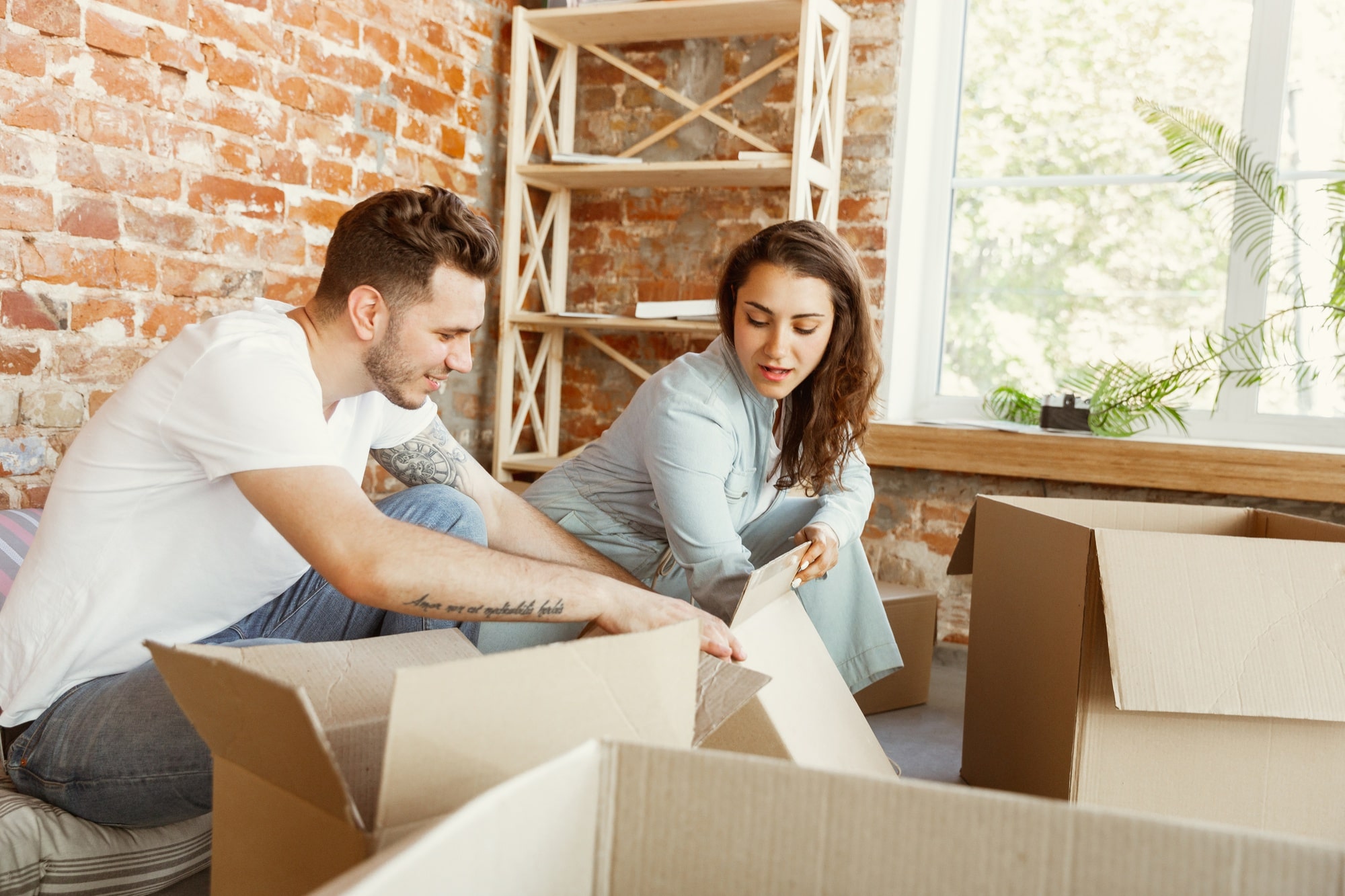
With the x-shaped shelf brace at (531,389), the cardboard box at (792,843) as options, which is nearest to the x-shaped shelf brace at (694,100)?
the x-shaped shelf brace at (531,389)

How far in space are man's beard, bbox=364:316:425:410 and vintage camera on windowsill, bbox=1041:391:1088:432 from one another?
192 centimetres

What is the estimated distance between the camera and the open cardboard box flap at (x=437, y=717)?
633 millimetres

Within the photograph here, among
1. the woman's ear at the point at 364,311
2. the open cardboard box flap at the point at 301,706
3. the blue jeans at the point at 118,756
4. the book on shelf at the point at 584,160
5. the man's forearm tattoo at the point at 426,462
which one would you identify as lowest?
the blue jeans at the point at 118,756

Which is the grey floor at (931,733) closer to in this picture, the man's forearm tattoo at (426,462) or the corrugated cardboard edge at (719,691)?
the man's forearm tattoo at (426,462)

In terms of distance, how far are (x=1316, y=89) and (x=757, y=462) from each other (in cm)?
203

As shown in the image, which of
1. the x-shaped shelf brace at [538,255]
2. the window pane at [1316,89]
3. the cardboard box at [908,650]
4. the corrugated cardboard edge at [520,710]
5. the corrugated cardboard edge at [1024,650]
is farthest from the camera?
the x-shaped shelf brace at [538,255]

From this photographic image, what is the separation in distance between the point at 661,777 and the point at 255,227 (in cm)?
229

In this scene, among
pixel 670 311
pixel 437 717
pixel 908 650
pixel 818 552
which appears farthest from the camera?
pixel 670 311

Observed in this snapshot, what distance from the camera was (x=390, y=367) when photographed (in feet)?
4.95

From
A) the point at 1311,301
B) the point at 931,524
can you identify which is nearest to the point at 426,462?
the point at 931,524

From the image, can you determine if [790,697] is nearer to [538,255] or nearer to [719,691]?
[719,691]

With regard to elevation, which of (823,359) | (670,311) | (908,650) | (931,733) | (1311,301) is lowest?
(931,733)

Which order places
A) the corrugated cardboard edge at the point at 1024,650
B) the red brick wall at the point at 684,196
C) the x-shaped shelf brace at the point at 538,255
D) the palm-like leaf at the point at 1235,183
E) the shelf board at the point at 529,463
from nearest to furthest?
1. the corrugated cardboard edge at the point at 1024,650
2. the palm-like leaf at the point at 1235,183
3. the red brick wall at the point at 684,196
4. the shelf board at the point at 529,463
5. the x-shaped shelf brace at the point at 538,255

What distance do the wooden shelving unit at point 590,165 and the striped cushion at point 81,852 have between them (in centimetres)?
184
